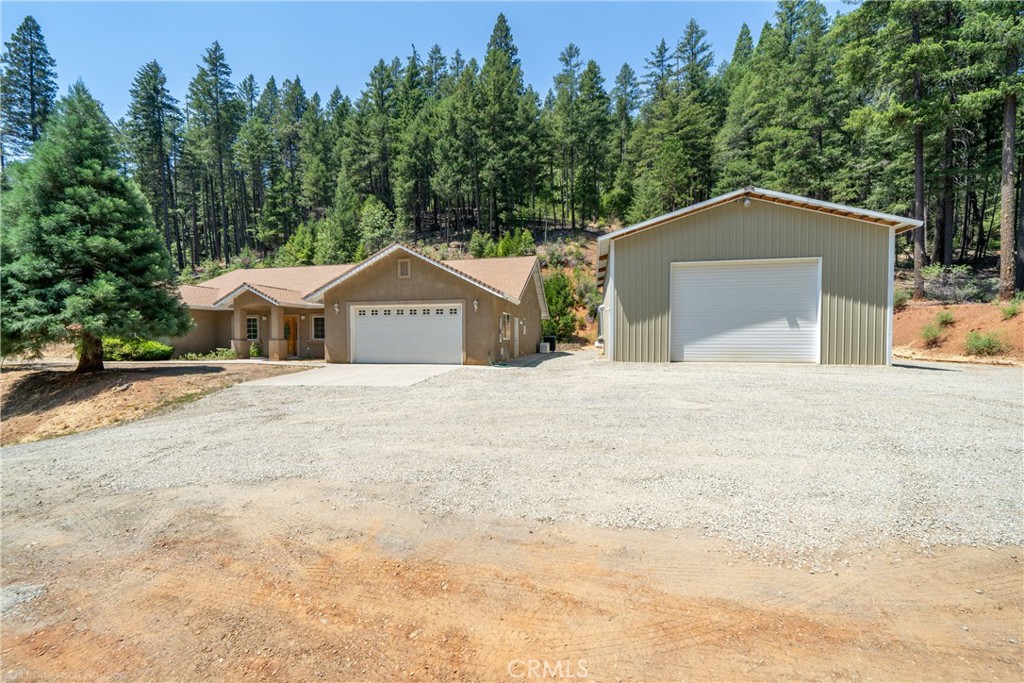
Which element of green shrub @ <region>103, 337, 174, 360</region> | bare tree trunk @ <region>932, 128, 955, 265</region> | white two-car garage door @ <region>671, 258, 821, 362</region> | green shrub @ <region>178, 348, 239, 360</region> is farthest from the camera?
bare tree trunk @ <region>932, 128, 955, 265</region>

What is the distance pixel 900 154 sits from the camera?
25531mm

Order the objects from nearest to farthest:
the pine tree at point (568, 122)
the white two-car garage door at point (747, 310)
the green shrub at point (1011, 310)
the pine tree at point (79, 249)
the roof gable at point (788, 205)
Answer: the pine tree at point (79, 249) → the roof gable at point (788, 205) → the white two-car garage door at point (747, 310) → the green shrub at point (1011, 310) → the pine tree at point (568, 122)

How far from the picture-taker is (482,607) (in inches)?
101

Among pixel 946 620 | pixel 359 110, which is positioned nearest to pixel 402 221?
pixel 359 110

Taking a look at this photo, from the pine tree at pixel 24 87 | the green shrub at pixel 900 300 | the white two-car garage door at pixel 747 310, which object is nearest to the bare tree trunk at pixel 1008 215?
the green shrub at pixel 900 300

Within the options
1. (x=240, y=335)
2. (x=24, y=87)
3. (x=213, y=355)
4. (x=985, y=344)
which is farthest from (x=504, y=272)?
(x=24, y=87)

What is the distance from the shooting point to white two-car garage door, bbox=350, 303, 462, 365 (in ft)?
50.7

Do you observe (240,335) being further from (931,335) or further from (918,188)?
(918,188)

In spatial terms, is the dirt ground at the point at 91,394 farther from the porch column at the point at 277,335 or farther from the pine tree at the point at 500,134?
the pine tree at the point at 500,134

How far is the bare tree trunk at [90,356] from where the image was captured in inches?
483

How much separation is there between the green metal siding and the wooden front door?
13.6 metres

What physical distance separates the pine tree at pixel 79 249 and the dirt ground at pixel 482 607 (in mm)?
10654

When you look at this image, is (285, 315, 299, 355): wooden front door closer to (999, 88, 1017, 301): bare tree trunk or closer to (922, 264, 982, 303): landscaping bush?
(922, 264, 982, 303): landscaping bush

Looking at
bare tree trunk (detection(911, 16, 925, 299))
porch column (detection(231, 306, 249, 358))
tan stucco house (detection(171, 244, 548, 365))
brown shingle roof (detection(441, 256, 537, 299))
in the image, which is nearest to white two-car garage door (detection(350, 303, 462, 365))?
tan stucco house (detection(171, 244, 548, 365))
